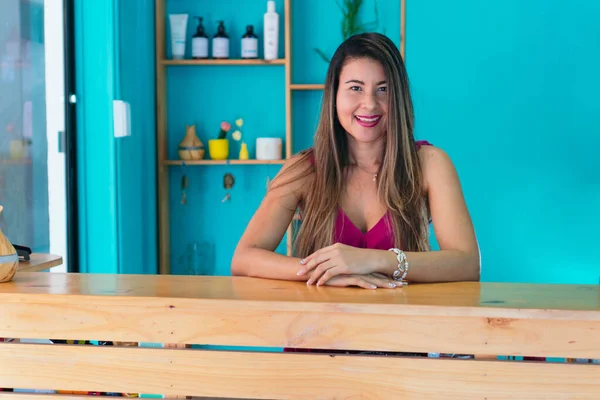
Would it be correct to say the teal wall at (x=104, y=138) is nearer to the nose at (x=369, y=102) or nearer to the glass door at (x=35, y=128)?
the glass door at (x=35, y=128)

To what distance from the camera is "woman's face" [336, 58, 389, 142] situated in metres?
2.02

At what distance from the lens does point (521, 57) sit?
155 inches

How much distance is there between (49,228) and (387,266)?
188cm

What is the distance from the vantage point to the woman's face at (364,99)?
2016mm

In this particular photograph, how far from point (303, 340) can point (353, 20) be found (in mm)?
2895

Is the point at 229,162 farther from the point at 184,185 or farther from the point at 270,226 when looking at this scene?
the point at 270,226

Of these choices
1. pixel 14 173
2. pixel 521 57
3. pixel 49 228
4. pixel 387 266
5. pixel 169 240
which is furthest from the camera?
pixel 169 240

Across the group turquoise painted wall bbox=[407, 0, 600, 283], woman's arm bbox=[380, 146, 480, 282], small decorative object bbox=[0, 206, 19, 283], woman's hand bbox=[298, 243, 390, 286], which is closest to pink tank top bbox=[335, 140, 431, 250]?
woman's arm bbox=[380, 146, 480, 282]

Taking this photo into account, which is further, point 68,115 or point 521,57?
point 521,57

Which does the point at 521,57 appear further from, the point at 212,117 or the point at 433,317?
the point at 433,317

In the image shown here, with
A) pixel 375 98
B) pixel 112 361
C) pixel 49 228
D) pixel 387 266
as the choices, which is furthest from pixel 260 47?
pixel 112 361

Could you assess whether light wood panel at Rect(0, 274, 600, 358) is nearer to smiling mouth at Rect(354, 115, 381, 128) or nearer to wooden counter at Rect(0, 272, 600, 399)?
wooden counter at Rect(0, 272, 600, 399)

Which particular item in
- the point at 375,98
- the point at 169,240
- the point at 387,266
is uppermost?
the point at 375,98

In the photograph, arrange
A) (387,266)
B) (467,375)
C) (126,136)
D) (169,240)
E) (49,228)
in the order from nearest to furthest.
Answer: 1. (467,375)
2. (387,266)
3. (49,228)
4. (126,136)
5. (169,240)
